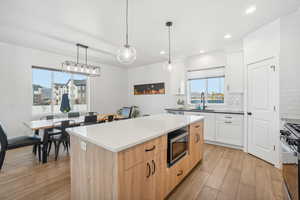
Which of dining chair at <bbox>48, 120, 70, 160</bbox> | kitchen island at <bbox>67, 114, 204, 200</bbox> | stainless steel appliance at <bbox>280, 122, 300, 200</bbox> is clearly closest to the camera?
kitchen island at <bbox>67, 114, 204, 200</bbox>

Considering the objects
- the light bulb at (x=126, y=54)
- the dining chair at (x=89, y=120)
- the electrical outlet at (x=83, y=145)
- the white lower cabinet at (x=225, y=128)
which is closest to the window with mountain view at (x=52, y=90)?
the dining chair at (x=89, y=120)

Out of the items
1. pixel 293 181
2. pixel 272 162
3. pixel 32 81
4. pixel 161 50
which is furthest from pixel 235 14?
pixel 32 81

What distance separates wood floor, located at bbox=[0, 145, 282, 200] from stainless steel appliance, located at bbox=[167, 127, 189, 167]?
49cm

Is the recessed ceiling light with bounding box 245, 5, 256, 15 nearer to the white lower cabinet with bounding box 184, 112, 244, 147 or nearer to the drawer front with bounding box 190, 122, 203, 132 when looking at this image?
the drawer front with bounding box 190, 122, 203, 132

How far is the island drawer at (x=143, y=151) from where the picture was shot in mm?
1090

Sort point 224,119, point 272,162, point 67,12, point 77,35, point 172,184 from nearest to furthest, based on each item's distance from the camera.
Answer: point 172,184, point 67,12, point 272,162, point 77,35, point 224,119

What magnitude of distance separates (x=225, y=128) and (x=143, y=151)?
309cm

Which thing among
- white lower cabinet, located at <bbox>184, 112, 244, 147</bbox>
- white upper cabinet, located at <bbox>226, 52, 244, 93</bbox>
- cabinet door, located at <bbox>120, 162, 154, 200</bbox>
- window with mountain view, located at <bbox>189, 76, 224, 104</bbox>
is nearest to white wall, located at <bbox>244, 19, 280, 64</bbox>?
white upper cabinet, located at <bbox>226, 52, 244, 93</bbox>

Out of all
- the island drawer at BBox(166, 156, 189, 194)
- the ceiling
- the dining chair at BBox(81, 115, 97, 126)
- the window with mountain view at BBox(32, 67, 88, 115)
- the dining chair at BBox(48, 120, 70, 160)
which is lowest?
the island drawer at BBox(166, 156, 189, 194)

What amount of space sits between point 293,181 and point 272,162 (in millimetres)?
1620

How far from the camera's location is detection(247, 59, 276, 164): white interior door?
2.57 metres

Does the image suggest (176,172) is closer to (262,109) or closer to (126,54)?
(126,54)

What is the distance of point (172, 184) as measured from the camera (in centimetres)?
169

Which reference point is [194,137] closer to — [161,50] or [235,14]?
[235,14]
